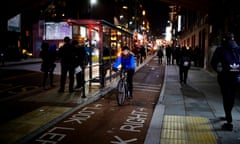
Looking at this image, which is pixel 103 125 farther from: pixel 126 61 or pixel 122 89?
pixel 126 61

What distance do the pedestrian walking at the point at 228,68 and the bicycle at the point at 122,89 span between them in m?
3.44

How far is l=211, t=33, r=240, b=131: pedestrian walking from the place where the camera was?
22.4ft

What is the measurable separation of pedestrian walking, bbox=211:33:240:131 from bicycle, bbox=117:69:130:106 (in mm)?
3442

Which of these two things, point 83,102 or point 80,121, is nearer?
point 80,121

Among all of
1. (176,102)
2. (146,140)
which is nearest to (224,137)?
(146,140)

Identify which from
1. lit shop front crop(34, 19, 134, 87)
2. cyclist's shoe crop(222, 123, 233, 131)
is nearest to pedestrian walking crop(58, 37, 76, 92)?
lit shop front crop(34, 19, 134, 87)

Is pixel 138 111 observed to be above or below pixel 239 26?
below

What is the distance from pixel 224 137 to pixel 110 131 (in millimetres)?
2404

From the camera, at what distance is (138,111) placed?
882 cm

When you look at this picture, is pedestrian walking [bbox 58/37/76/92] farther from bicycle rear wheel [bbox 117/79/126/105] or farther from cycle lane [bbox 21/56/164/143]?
bicycle rear wheel [bbox 117/79/126/105]

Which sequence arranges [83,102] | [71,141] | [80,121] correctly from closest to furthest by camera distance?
[71,141]
[80,121]
[83,102]

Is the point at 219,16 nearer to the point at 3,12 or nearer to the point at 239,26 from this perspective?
the point at 239,26

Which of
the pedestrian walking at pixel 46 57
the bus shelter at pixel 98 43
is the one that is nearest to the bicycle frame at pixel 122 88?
the bus shelter at pixel 98 43

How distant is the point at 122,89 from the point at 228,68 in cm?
382
